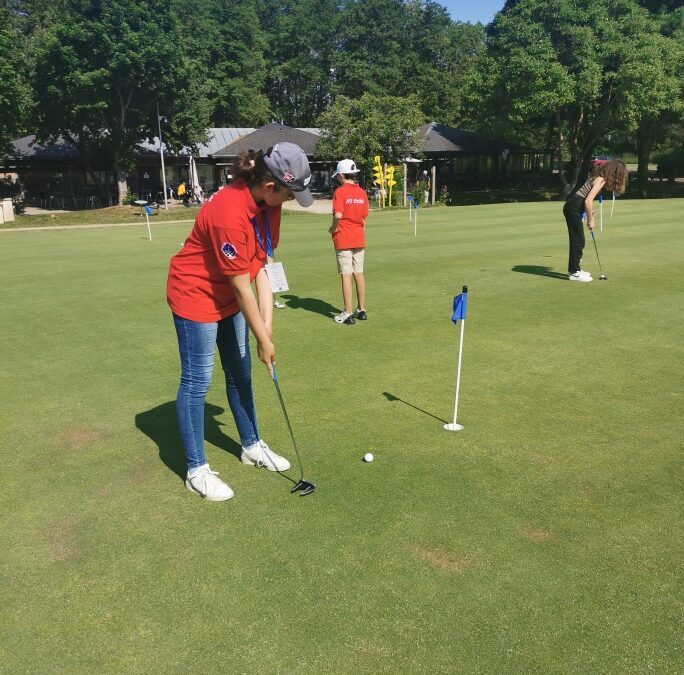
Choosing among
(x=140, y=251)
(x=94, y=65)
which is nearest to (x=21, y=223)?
(x=94, y=65)

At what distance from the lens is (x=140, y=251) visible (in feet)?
62.6

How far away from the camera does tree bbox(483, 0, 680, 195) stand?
38469 millimetres

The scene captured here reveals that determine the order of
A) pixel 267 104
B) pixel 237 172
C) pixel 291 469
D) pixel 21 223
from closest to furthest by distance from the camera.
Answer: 1. pixel 237 172
2. pixel 291 469
3. pixel 21 223
4. pixel 267 104

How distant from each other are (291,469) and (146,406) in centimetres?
212

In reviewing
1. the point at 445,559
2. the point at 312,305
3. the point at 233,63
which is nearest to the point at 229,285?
the point at 445,559

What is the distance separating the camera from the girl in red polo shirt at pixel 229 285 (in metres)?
3.73

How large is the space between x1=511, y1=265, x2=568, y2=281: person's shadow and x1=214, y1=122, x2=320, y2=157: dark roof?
34.4 metres

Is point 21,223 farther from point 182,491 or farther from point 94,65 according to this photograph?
point 182,491

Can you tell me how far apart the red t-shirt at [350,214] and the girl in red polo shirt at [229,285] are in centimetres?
476

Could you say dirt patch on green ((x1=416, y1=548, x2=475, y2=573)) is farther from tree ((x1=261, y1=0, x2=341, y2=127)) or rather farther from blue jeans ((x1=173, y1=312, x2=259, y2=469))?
tree ((x1=261, y1=0, x2=341, y2=127))

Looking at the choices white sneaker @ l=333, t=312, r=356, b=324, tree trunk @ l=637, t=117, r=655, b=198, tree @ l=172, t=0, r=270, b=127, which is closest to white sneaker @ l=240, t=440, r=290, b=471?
white sneaker @ l=333, t=312, r=356, b=324

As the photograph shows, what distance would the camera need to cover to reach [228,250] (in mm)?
3682

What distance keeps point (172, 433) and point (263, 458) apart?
3.80 feet

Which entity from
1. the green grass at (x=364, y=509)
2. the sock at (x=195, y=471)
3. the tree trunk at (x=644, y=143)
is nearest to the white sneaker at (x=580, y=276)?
the green grass at (x=364, y=509)
